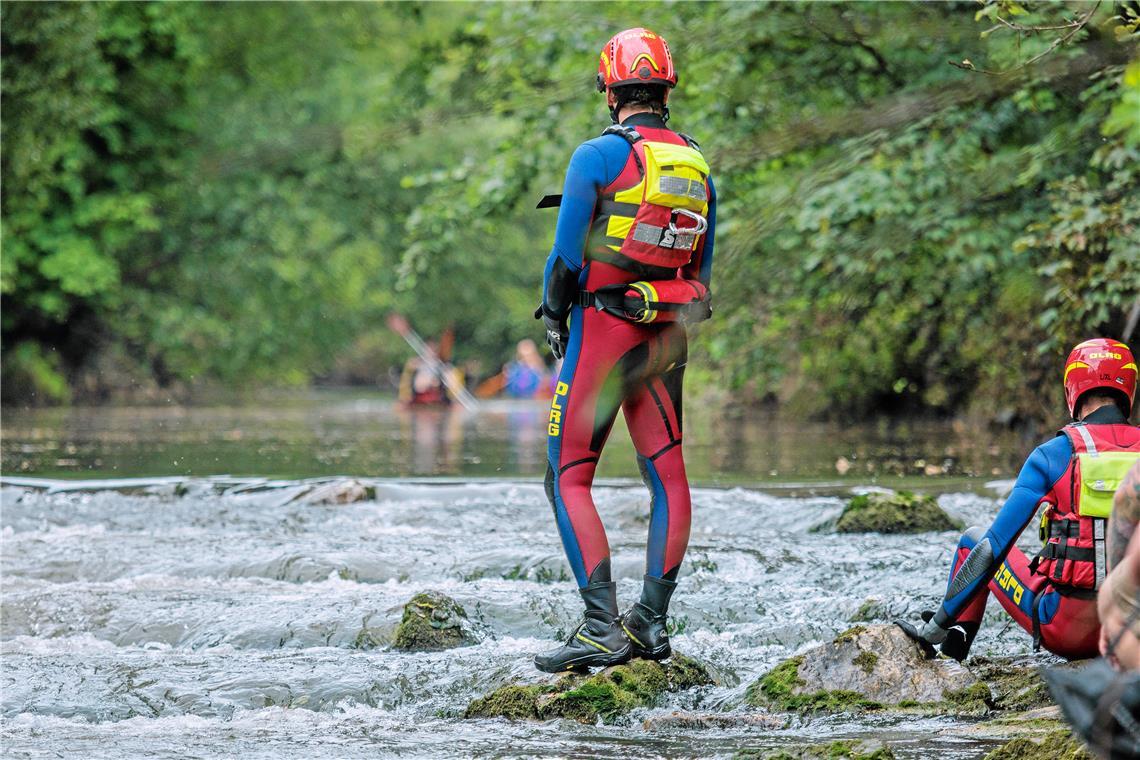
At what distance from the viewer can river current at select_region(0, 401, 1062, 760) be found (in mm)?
5145

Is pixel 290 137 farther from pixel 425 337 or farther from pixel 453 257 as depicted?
pixel 425 337

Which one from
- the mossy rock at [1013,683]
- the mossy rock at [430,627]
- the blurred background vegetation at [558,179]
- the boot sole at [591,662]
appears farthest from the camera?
the blurred background vegetation at [558,179]

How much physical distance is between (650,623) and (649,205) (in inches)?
61.3

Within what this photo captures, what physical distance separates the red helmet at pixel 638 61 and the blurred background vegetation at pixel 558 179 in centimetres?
169

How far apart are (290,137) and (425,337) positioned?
981 inches

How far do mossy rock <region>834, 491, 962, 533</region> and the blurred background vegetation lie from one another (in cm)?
252

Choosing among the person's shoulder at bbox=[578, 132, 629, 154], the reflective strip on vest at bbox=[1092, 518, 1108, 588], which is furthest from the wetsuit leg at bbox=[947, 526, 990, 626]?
the person's shoulder at bbox=[578, 132, 629, 154]

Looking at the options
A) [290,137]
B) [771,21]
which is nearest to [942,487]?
[771,21]

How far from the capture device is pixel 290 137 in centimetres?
3127

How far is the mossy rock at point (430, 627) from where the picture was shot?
6.50m

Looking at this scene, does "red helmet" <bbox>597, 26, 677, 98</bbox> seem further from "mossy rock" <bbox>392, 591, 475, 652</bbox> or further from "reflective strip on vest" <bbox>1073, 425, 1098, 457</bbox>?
"mossy rock" <bbox>392, 591, 475, 652</bbox>

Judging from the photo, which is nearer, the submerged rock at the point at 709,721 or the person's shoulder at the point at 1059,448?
the submerged rock at the point at 709,721

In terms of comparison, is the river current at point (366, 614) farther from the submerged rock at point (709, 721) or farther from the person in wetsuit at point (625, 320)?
the person in wetsuit at point (625, 320)

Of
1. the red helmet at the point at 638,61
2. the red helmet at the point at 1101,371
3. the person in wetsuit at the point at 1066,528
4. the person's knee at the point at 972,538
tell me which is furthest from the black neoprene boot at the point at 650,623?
the red helmet at the point at 638,61
